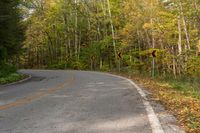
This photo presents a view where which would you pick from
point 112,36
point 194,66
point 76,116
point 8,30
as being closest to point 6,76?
point 8,30

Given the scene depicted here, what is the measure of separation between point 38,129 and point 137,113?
2.89 metres

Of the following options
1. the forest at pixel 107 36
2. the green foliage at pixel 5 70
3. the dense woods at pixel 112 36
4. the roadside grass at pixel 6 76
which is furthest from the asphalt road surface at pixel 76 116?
the dense woods at pixel 112 36

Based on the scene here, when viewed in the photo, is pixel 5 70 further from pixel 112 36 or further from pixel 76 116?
pixel 112 36

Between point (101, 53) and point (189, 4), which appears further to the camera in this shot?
point (101, 53)

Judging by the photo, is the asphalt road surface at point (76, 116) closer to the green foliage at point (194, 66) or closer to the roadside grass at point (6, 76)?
the roadside grass at point (6, 76)

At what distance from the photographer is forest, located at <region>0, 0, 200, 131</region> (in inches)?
936

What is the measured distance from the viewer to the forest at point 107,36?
23.8m

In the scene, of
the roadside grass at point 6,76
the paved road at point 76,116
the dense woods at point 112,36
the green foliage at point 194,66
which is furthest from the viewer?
the dense woods at point 112,36

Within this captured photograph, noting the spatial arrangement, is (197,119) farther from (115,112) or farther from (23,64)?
(23,64)

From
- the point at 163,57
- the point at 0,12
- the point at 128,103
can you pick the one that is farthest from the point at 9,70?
the point at 128,103

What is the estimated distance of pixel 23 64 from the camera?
205 ft

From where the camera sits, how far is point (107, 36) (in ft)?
134

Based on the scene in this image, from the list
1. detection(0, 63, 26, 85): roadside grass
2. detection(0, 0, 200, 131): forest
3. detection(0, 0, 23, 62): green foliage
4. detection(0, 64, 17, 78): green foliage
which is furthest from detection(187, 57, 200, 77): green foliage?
detection(0, 64, 17, 78): green foliage

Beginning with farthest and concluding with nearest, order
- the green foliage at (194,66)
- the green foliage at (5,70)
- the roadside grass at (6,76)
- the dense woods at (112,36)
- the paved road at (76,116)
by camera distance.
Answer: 1. the dense woods at (112,36)
2. the green foliage at (5,70)
3. the green foliage at (194,66)
4. the roadside grass at (6,76)
5. the paved road at (76,116)
